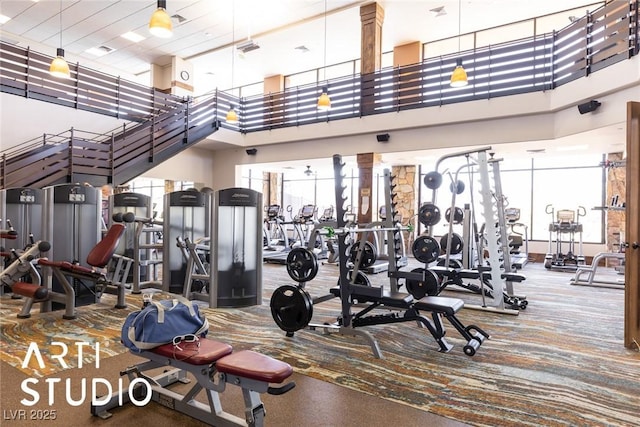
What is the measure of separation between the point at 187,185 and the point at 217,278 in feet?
34.0

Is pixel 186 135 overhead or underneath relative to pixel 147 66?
underneath

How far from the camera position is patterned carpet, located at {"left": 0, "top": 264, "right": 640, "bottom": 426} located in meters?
2.63

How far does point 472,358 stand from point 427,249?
1825 mm

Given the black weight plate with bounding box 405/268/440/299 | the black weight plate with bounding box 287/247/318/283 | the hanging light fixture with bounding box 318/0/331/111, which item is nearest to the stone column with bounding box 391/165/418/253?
the hanging light fixture with bounding box 318/0/331/111

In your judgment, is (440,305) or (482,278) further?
(482,278)

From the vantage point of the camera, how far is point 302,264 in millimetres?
3881

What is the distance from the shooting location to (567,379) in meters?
3.08

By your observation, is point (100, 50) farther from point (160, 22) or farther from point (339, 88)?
point (160, 22)

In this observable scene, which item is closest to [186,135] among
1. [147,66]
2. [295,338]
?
[147,66]

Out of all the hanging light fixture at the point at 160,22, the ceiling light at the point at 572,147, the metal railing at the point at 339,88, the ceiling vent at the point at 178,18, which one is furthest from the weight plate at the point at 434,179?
the ceiling vent at the point at 178,18

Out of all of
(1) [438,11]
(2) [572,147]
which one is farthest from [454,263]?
(1) [438,11]

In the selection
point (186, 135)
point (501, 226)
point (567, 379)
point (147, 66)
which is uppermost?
point (147, 66)

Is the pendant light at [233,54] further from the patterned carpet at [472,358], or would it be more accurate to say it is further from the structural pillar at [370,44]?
the patterned carpet at [472,358]

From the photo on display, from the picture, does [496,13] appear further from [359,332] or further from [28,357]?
[28,357]
